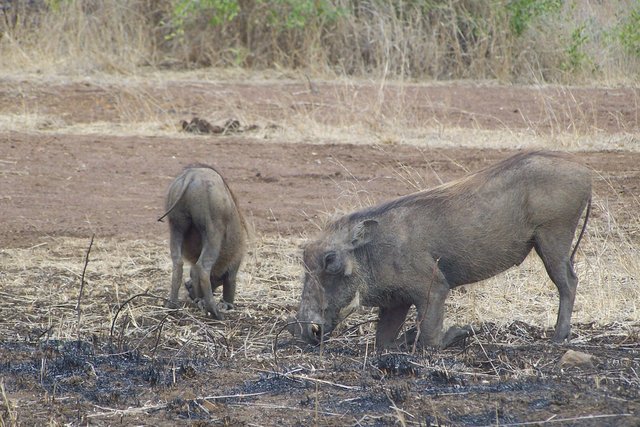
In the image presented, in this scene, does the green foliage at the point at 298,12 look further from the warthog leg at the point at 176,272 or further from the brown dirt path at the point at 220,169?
the warthog leg at the point at 176,272

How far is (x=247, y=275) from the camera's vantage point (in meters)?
6.34

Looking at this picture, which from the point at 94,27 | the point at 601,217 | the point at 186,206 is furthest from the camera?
the point at 94,27

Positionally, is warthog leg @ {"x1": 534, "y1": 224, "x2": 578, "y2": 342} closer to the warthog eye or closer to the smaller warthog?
the warthog eye

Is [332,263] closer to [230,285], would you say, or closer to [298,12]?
[230,285]

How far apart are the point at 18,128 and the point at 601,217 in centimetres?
601

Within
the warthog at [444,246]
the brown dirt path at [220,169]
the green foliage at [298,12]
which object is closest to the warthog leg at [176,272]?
the warthog at [444,246]

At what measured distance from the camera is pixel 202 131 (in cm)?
1067

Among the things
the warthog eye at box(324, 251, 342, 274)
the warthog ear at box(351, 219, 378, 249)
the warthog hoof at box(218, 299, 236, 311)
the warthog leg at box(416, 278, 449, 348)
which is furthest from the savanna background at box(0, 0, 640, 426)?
the warthog ear at box(351, 219, 378, 249)

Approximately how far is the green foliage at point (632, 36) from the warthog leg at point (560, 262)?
8.61 meters

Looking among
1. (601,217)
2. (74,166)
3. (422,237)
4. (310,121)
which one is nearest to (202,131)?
(310,121)

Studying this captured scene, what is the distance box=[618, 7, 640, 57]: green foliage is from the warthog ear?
8.84 m

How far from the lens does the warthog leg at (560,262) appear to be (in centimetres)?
480

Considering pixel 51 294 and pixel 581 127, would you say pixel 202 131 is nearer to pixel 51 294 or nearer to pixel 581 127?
pixel 581 127

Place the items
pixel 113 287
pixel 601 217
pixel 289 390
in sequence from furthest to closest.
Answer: pixel 601 217
pixel 113 287
pixel 289 390
